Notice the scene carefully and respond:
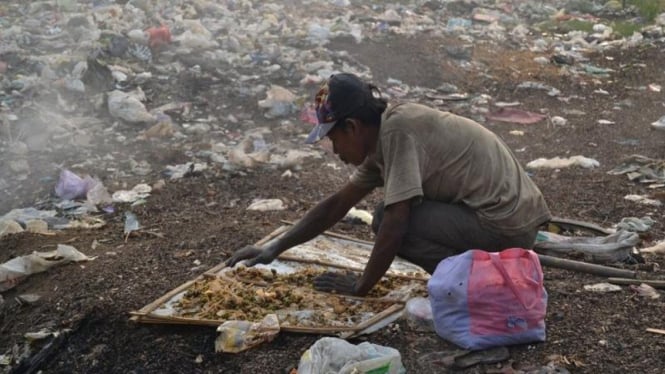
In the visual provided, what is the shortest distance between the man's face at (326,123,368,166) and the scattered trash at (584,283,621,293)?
1.22 m

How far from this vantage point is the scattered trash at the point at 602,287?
11.2 ft

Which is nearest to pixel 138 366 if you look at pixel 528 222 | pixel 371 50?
pixel 528 222

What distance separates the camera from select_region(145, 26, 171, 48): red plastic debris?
8672 mm

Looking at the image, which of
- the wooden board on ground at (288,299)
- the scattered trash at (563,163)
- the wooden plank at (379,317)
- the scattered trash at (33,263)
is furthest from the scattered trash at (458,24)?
the wooden plank at (379,317)

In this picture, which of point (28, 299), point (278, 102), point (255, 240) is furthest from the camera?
point (278, 102)

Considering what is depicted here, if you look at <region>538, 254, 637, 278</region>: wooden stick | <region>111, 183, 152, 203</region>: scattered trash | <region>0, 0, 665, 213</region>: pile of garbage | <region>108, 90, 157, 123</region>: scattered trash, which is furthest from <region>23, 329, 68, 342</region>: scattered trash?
<region>108, 90, 157, 123</region>: scattered trash

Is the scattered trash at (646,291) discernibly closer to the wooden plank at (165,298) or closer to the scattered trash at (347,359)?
the scattered trash at (347,359)

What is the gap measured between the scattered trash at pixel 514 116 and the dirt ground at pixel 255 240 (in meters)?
0.12

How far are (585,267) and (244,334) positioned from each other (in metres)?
1.62

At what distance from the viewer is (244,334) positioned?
3.04 m

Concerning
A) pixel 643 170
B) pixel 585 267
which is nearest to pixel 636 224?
pixel 585 267

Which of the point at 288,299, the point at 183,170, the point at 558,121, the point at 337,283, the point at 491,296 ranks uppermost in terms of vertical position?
the point at 491,296

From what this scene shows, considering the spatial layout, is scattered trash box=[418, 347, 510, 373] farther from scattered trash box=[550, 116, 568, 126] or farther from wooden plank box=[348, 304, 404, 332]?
scattered trash box=[550, 116, 568, 126]

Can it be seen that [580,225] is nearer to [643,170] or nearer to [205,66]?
[643,170]
